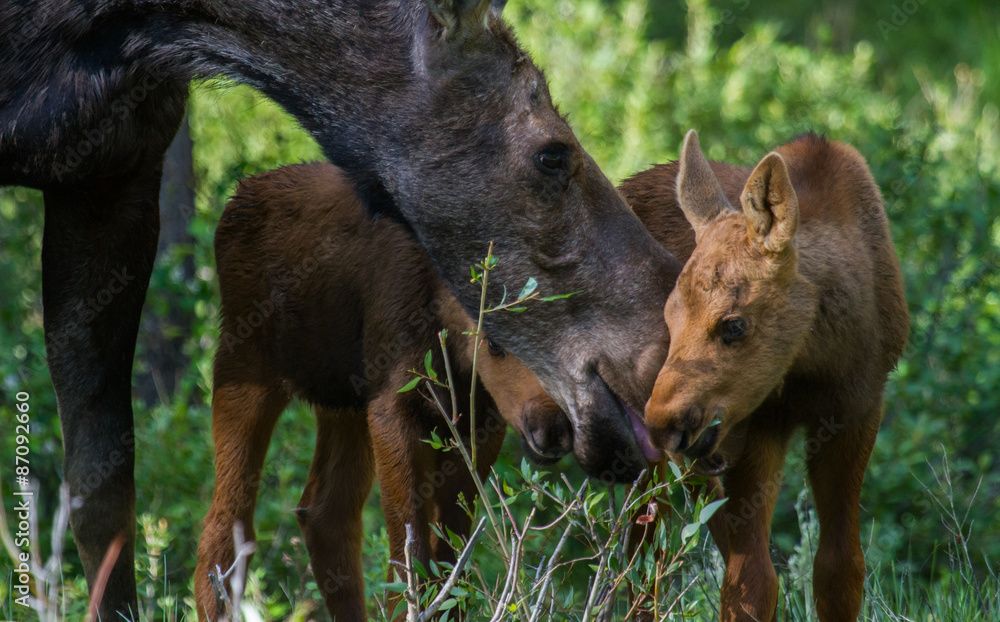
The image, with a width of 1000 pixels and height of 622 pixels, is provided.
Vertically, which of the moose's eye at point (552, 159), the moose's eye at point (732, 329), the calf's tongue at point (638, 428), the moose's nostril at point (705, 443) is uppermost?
the moose's eye at point (552, 159)

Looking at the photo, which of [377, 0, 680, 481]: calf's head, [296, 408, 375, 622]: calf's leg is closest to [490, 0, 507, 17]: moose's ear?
[377, 0, 680, 481]: calf's head

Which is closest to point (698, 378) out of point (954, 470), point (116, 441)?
point (116, 441)

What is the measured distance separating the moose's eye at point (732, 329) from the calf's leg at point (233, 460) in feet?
6.89

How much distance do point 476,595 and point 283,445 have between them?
3611 millimetres

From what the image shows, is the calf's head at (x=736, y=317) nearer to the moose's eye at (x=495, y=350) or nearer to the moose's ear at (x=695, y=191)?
the moose's ear at (x=695, y=191)

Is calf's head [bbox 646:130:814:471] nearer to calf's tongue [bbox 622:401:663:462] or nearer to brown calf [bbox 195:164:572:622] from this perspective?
calf's tongue [bbox 622:401:663:462]

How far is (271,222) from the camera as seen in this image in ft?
17.0

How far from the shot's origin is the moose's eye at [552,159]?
12.3 feet

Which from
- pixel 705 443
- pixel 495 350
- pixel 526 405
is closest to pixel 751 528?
pixel 705 443

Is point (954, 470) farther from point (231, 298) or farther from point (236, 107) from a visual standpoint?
point (236, 107)

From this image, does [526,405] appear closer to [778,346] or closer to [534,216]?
[534,216]

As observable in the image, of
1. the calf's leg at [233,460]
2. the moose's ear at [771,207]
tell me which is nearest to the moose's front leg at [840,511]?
Result: the moose's ear at [771,207]

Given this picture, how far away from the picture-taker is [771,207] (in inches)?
154

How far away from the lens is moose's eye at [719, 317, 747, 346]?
3.86 m
